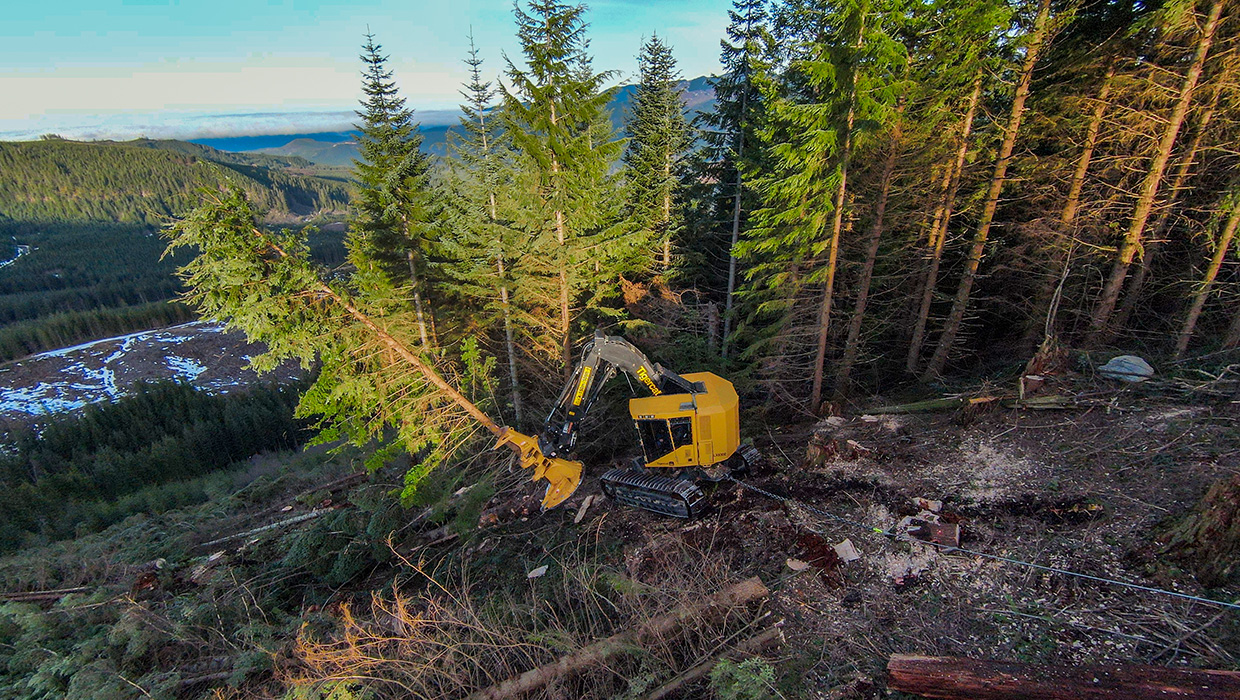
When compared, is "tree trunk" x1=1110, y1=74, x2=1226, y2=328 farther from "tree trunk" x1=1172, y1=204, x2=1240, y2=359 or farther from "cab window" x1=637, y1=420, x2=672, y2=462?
"cab window" x1=637, y1=420, x2=672, y2=462

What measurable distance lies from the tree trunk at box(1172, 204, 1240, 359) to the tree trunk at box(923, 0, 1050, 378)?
12.9 ft

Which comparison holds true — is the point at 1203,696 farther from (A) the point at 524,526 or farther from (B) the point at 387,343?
(B) the point at 387,343

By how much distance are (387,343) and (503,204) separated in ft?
18.8

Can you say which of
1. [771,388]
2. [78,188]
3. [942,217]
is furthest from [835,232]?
[78,188]

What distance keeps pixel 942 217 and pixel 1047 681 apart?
12.4m

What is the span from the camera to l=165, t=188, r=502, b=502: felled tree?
733cm

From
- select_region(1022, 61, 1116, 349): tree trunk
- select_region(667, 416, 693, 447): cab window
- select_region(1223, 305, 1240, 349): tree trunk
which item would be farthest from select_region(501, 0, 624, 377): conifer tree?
select_region(1223, 305, 1240, 349): tree trunk

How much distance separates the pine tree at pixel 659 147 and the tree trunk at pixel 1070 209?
11465mm

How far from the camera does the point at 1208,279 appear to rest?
9.82m

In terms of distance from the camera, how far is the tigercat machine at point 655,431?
912cm

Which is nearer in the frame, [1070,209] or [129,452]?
[1070,209]

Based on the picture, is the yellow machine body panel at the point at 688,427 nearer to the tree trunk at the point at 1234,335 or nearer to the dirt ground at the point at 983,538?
the dirt ground at the point at 983,538

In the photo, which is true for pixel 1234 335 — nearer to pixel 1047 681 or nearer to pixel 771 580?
pixel 1047 681

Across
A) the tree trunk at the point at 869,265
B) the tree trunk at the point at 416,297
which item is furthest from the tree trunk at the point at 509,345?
the tree trunk at the point at 869,265
